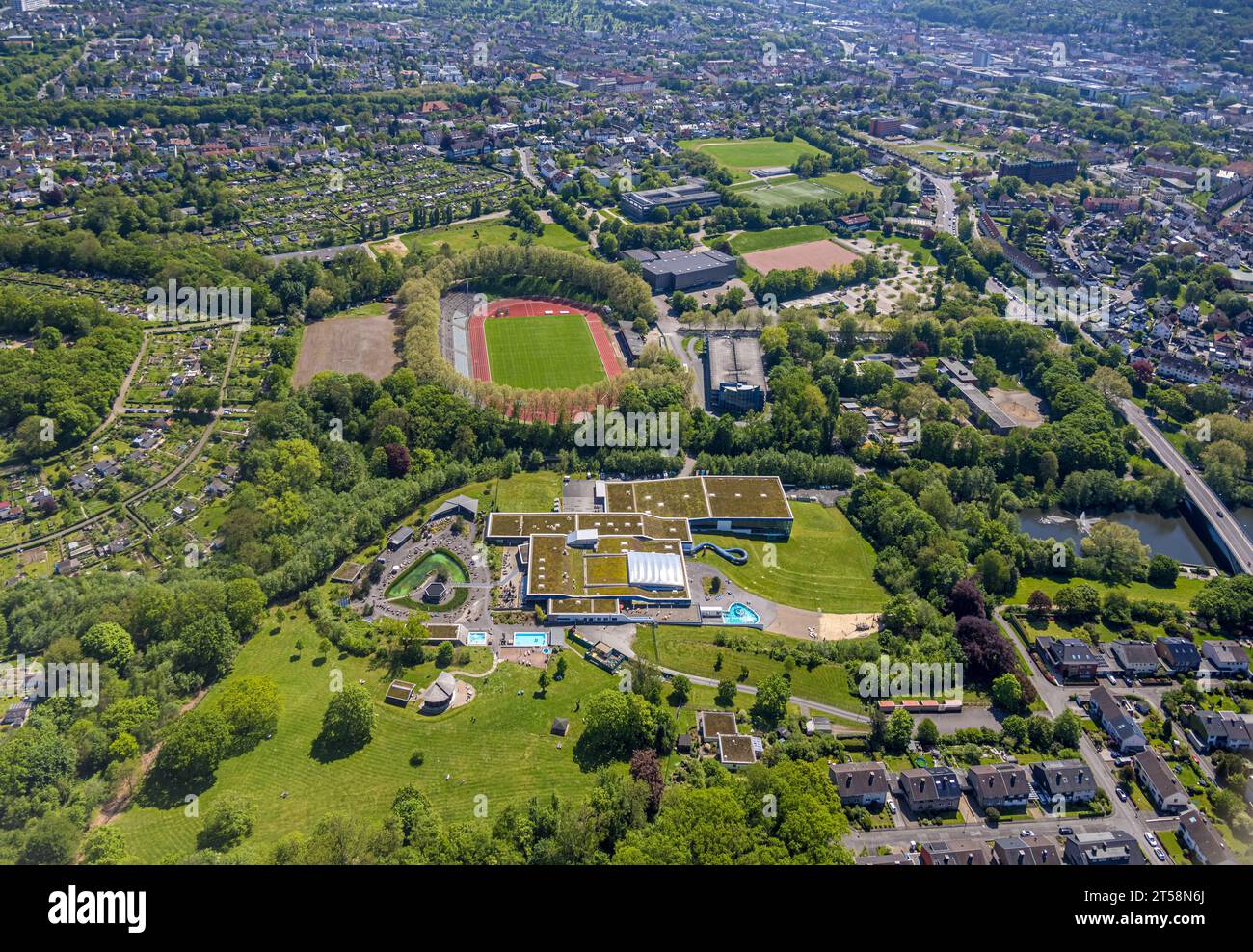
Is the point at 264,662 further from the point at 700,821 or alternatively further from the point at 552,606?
the point at 700,821

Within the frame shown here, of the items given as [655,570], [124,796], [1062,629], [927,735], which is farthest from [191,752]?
[1062,629]

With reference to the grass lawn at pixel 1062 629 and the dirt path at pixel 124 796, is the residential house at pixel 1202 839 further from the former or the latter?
the dirt path at pixel 124 796

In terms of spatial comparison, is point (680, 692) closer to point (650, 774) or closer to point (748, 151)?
point (650, 774)

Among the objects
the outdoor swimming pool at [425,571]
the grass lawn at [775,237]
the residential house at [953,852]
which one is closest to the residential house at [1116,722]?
the residential house at [953,852]

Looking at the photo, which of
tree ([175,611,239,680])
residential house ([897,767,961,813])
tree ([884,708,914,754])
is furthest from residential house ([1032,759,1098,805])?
tree ([175,611,239,680])

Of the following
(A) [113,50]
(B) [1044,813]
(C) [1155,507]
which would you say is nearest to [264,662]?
(B) [1044,813]

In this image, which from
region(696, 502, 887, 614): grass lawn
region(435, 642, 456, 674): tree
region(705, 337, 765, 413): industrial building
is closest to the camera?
region(435, 642, 456, 674): tree

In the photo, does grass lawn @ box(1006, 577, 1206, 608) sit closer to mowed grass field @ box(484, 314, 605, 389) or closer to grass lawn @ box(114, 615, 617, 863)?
grass lawn @ box(114, 615, 617, 863)
